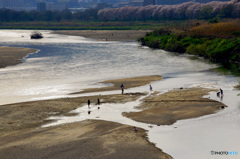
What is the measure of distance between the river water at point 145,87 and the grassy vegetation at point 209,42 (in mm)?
3288

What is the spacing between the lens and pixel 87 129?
31.5 metres

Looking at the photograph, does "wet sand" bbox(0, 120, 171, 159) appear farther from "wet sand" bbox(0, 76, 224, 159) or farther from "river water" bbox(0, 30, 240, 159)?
"river water" bbox(0, 30, 240, 159)

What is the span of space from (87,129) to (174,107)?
1005 cm

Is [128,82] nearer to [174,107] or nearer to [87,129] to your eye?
[174,107]

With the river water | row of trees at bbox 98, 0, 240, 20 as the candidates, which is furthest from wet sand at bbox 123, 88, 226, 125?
row of trees at bbox 98, 0, 240, 20

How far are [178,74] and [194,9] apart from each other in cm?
12648

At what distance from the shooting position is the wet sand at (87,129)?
26.6 m

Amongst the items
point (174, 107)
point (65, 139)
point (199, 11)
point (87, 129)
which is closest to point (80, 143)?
point (65, 139)

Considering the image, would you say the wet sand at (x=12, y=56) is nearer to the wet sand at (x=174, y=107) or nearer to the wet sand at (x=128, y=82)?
the wet sand at (x=128, y=82)

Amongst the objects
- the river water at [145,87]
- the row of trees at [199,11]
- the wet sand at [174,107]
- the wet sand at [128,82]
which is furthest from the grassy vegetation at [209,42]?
the row of trees at [199,11]

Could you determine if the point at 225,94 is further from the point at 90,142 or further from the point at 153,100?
the point at 90,142

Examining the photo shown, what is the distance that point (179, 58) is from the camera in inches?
3002

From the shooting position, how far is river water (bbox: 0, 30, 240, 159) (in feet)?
94.2

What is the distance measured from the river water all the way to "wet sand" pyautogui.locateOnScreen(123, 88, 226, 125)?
3.47ft
